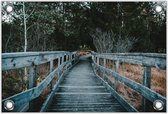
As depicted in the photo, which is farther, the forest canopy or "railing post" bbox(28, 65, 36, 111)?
the forest canopy

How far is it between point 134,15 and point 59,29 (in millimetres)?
5941

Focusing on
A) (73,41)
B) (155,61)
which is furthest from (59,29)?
(155,61)

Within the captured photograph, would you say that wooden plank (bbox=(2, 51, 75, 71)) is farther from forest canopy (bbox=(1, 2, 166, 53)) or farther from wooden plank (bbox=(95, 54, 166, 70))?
forest canopy (bbox=(1, 2, 166, 53))

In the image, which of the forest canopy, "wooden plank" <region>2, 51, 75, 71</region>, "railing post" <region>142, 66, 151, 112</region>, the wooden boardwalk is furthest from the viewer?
the forest canopy

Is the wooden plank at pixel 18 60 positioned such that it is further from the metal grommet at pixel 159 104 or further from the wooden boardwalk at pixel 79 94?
the metal grommet at pixel 159 104

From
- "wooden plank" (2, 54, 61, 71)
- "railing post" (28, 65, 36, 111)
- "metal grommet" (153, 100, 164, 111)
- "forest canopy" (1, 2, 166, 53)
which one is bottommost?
"metal grommet" (153, 100, 164, 111)

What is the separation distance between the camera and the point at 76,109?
427cm

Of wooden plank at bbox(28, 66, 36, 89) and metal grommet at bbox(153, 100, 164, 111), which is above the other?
wooden plank at bbox(28, 66, 36, 89)

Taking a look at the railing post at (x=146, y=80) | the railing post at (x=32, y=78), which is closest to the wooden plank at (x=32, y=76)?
the railing post at (x=32, y=78)

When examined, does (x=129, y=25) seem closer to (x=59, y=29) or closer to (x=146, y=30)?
(x=146, y=30)

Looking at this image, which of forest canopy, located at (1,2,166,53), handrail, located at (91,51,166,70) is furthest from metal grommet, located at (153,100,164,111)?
forest canopy, located at (1,2,166,53)

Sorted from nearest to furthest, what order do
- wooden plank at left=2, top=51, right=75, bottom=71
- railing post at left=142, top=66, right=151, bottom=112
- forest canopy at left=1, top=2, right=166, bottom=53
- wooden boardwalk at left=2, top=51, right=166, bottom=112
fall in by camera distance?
wooden plank at left=2, top=51, right=75, bottom=71, wooden boardwalk at left=2, top=51, right=166, bottom=112, railing post at left=142, top=66, right=151, bottom=112, forest canopy at left=1, top=2, right=166, bottom=53

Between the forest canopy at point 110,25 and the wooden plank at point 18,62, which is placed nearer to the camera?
the wooden plank at point 18,62

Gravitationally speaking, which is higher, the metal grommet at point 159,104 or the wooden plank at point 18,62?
the wooden plank at point 18,62
